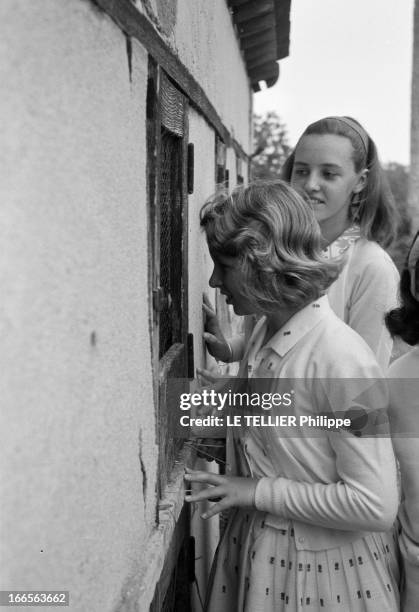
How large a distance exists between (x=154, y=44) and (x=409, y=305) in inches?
39.3

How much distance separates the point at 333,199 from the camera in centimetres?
253

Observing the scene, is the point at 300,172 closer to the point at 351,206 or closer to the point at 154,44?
the point at 351,206

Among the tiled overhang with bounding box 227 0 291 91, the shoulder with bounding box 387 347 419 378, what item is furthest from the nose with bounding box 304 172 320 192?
the tiled overhang with bounding box 227 0 291 91

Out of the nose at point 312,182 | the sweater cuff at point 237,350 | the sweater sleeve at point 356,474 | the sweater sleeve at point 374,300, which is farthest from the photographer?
the sweater cuff at point 237,350

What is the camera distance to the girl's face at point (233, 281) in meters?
1.87

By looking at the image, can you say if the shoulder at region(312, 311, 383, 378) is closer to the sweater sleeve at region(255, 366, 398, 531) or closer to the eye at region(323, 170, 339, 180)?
the sweater sleeve at region(255, 366, 398, 531)

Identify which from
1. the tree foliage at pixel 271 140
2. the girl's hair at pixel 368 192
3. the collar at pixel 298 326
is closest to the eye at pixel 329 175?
the girl's hair at pixel 368 192

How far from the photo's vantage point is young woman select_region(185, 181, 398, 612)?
1.67m

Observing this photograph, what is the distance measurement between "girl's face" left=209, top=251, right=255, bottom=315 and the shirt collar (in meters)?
0.12

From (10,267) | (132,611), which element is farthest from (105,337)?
(132,611)

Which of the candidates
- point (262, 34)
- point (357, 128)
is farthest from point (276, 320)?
point (262, 34)

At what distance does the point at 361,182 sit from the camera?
265 cm

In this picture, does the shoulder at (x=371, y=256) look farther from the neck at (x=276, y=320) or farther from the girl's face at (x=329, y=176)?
the neck at (x=276, y=320)

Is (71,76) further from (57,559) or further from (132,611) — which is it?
A: (132,611)
